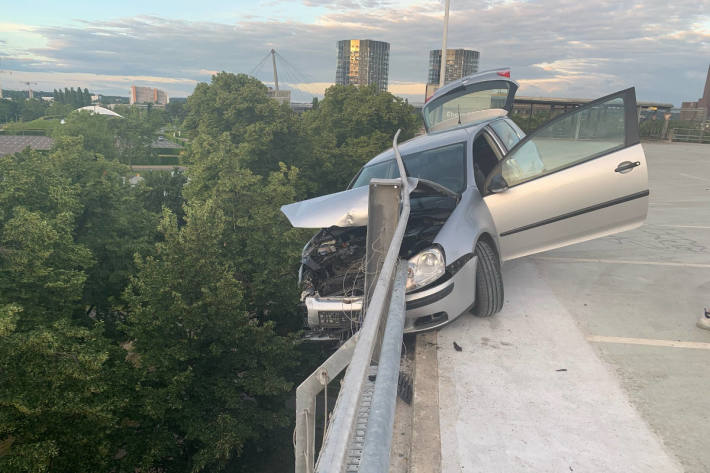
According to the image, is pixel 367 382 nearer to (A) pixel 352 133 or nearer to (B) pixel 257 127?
(B) pixel 257 127

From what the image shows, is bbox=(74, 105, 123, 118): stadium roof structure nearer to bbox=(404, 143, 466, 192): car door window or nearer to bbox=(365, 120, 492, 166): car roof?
bbox=(365, 120, 492, 166): car roof

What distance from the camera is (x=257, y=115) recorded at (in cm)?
3144

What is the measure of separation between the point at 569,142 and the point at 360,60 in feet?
641

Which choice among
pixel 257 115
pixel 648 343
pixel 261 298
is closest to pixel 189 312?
pixel 261 298

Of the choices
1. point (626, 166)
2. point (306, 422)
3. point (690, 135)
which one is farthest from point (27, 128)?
point (306, 422)

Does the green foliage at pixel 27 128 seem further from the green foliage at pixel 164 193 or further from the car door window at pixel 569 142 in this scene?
the car door window at pixel 569 142

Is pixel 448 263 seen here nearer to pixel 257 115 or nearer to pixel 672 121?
pixel 257 115

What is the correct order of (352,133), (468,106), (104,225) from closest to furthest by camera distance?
(468,106), (104,225), (352,133)

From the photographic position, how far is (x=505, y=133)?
23.2 ft

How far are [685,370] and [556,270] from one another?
8.50 feet

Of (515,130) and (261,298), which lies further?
(261,298)

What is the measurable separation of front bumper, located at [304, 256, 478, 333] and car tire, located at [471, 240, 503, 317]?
5.4 inches

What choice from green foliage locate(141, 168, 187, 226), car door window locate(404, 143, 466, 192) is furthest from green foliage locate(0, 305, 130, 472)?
green foliage locate(141, 168, 187, 226)

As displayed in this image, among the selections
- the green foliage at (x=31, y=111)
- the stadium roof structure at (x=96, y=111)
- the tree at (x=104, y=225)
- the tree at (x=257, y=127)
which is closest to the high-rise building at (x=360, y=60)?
the green foliage at (x=31, y=111)
